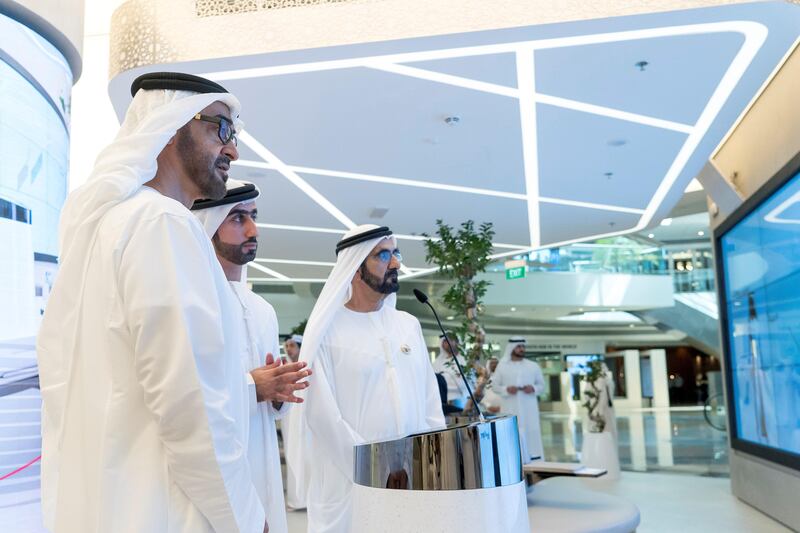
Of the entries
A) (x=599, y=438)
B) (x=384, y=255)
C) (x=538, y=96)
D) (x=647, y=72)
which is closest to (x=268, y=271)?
(x=599, y=438)

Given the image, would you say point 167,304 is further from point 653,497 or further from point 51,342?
point 653,497

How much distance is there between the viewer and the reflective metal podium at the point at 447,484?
1854mm

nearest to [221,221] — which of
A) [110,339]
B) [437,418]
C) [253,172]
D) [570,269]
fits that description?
[110,339]

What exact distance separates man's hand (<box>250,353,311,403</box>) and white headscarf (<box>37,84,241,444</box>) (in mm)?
647

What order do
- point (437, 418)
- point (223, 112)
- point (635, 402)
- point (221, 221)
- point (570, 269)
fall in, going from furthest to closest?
point (635, 402) → point (570, 269) → point (437, 418) → point (221, 221) → point (223, 112)

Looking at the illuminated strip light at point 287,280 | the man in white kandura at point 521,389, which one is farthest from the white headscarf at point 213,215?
the illuminated strip light at point 287,280

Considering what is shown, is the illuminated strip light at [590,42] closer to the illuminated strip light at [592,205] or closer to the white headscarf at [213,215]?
the white headscarf at [213,215]

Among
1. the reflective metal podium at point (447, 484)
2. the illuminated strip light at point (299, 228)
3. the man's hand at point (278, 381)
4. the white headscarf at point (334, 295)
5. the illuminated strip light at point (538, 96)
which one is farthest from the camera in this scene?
the illuminated strip light at point (299, 228)

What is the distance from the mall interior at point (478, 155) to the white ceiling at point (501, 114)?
2 cm

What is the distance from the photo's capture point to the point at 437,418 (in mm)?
3633

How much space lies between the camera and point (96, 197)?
64.9 inches

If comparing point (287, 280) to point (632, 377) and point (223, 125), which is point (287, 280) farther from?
point (632, 377)

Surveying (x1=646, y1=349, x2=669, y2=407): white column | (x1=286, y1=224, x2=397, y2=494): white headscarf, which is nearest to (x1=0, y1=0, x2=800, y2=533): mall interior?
(x1=286, y1=224, x2=397, y2=494): white headscarf

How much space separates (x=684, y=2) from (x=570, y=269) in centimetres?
1639
